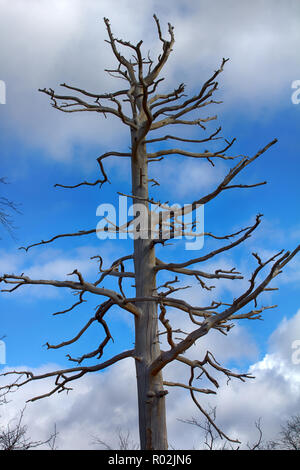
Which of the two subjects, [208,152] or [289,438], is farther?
[289,438]

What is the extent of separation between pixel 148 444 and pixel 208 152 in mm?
4738

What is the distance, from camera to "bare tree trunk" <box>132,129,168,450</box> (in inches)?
253

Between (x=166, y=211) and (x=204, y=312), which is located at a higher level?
(x=166, y=211)

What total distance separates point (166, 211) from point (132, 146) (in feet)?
3.79

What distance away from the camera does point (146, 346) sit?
6812mm

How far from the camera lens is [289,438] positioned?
1296cm

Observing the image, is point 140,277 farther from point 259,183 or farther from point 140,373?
point 259,183

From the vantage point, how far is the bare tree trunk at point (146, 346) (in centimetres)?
644
